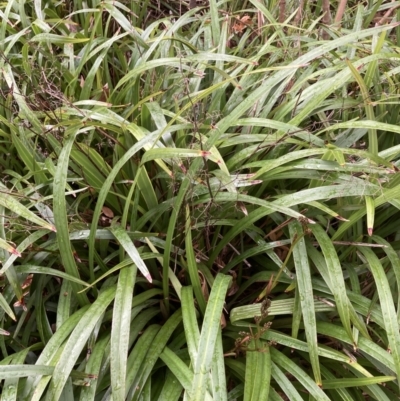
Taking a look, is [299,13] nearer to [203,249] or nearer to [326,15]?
[326,15]

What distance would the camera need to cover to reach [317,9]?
6.94 feet

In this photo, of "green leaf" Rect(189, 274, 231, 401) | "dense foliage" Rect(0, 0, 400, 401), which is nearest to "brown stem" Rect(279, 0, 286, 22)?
"dense foliage" Rect(0, 0, 400, 401)

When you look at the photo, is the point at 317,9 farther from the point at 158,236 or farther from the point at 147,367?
the point at 147,367

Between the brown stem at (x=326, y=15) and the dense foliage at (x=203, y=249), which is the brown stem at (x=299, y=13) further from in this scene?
the dense foliage at (x=203, y=249)

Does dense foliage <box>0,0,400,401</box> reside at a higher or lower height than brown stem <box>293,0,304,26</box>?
lower

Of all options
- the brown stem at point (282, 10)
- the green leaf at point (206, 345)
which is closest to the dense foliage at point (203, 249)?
the green leaf at point (206, 345)

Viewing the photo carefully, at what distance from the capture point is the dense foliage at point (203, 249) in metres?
0.96

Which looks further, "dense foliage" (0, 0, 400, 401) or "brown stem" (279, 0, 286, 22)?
"brown stem" (279, 0, 286, 22)

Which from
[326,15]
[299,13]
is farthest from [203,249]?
[326,15]

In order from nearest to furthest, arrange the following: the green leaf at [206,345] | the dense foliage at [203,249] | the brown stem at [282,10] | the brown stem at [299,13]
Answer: the green leaf at [206,345]
the dense foliage at [203,249]
the brown stem at [299,13]
the brown stem at [282,10]

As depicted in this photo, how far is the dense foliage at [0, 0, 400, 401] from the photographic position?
3.16 feet

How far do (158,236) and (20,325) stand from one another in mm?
431

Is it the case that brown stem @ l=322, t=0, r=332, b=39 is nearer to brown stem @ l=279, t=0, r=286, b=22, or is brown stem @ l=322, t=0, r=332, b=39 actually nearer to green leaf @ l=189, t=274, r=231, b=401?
brown stem @ l=279, t=0, r=286, b=22

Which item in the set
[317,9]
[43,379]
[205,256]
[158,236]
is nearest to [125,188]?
[158,236]
